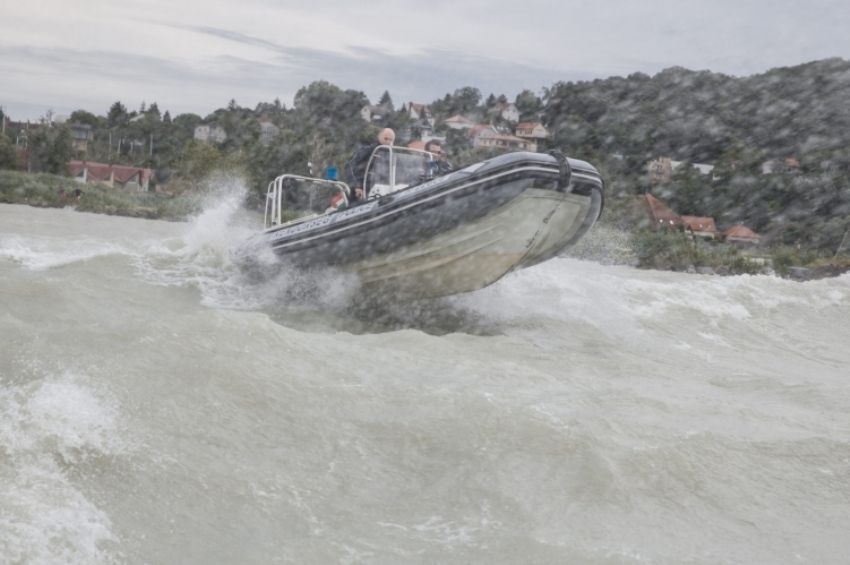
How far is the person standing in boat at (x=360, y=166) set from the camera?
8508 mm

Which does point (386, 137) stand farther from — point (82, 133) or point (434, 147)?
point (82, 133)

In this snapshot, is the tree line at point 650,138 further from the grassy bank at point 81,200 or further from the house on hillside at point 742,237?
the grassy bank at point 81,200

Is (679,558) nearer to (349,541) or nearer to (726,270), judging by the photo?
(349,541)

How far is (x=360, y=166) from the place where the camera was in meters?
8.58

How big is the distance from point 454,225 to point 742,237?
3376 cm

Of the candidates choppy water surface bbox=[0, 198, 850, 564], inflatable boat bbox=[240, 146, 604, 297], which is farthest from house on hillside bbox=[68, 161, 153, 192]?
choppy water surface bbox=[0, 198, 850, 564]

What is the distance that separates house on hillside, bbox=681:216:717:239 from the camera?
38.0 metres

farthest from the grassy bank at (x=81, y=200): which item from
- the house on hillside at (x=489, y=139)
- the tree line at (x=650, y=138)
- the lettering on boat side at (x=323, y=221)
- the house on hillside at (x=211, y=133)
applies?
the house on hillside at (x=211, y=133)

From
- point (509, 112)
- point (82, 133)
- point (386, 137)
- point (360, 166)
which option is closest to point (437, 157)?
point (386, 137)

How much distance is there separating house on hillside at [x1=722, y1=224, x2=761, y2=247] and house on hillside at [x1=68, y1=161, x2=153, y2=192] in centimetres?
3487

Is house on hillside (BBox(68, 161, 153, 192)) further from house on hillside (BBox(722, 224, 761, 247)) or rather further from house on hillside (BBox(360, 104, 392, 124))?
house on hillside (BBox(722, 224, 761, 247))

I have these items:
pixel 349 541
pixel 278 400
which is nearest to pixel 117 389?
pixel 278 400

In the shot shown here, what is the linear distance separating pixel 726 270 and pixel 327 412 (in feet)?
73.2

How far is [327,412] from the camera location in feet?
12.2
